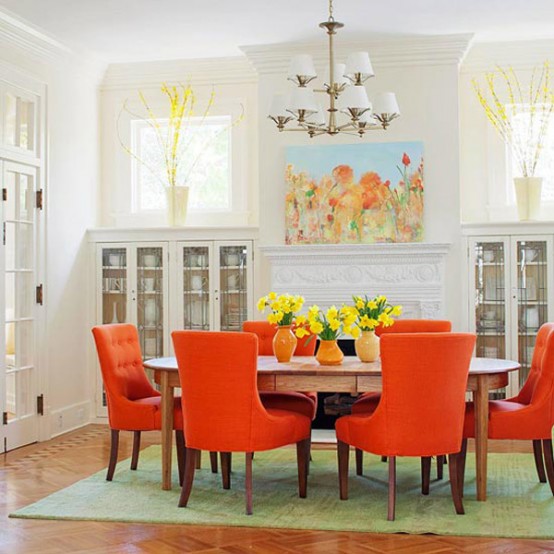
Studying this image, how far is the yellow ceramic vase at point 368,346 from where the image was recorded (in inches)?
200

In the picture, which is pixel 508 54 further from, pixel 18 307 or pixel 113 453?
pixel 113 453

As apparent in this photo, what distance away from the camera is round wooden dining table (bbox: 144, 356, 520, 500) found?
15.3 ft

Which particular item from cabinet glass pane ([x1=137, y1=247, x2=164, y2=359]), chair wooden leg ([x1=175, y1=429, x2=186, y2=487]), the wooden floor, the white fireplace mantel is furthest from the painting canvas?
the wooden floor

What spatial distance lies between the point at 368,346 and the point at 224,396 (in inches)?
40.6

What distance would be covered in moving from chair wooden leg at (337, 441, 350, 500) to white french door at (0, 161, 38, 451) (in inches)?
110

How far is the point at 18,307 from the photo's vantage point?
6.62 metres

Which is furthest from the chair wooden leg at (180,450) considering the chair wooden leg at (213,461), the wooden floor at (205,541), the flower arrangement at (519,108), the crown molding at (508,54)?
the crown molding at (508,54)

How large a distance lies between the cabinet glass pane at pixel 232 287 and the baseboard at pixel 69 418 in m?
1.43

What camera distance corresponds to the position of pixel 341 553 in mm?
3871

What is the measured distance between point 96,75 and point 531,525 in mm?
5538

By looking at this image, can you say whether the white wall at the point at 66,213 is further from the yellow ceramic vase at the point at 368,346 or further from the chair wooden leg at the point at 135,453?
the yellow ceramic vase at the point at 368,346

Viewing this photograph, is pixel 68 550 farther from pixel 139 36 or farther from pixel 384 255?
pixel 139 36

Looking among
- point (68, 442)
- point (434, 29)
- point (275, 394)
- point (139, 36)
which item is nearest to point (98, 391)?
point (68, 442)

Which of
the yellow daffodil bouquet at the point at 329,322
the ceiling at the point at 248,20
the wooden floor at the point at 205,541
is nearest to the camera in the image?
the wooden floor at the point at 205,541
